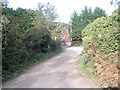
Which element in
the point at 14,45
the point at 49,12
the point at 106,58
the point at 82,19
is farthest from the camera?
the point at 82,19

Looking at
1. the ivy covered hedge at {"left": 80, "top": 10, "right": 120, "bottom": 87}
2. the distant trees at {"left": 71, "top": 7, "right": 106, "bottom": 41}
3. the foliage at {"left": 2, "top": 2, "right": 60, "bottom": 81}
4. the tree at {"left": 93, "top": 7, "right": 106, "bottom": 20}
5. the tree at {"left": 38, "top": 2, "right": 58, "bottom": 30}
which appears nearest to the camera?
the ivy covered hedge at {"left": 80, "top": 10, "right": 120, "bottom": 87}

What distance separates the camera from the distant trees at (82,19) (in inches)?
1246

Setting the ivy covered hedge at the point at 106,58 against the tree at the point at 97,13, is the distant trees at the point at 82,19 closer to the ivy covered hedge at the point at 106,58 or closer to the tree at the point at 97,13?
the tree at the point at 97,13

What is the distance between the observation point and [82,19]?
3319 centimetres

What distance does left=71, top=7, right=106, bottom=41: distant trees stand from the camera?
104 ft

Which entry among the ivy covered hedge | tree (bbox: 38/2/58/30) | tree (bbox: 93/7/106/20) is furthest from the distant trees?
the ivy covered hedge

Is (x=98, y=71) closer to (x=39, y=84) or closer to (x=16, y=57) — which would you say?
(x=39, y=84)

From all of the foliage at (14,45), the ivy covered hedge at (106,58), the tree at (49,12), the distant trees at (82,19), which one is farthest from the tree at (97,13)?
the ivy covered hedge at (106,58)

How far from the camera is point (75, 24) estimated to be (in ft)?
110

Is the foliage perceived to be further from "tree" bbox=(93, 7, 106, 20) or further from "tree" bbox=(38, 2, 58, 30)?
"tree" bbox=(93, 7, 106, 20)

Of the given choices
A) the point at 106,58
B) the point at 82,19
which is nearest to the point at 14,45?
the point at 106,58

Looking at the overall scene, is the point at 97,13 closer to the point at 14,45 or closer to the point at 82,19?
the point at 82,19

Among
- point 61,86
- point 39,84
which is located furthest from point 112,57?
point 39,84

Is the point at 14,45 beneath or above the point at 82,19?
beneath
